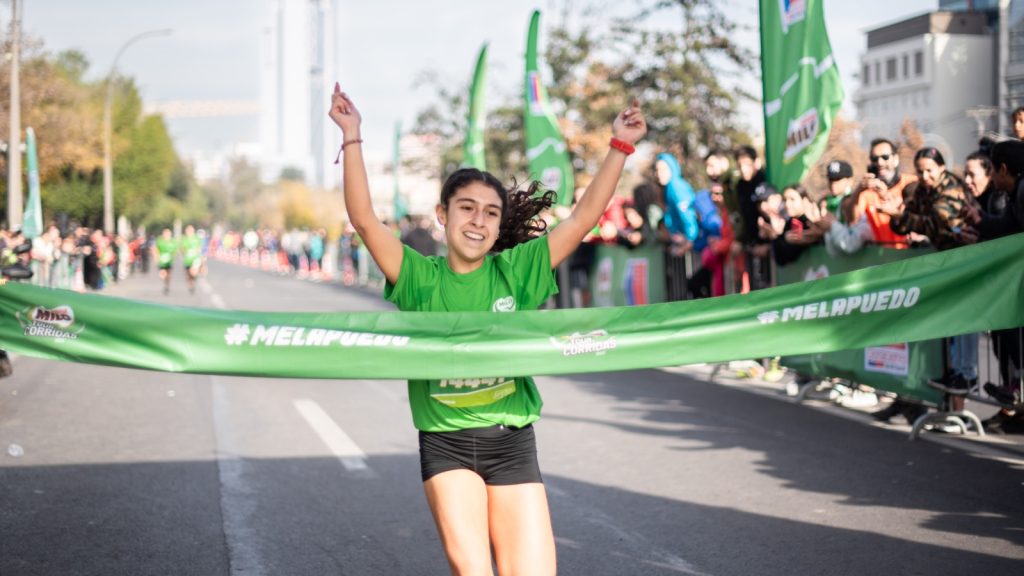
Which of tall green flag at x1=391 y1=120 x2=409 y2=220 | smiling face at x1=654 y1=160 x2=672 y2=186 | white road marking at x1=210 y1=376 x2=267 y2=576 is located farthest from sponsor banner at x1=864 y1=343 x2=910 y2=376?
tall green flag at x1=391 y1=120 x2=409 y2=220

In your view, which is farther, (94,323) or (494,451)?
(94,323)

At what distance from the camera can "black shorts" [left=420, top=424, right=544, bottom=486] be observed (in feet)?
13.3

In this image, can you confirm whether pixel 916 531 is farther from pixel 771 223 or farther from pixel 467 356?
pixel 771 223

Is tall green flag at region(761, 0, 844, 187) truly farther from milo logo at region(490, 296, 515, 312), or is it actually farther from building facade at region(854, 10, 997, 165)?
building facade at region(854, 10, 997, 165)

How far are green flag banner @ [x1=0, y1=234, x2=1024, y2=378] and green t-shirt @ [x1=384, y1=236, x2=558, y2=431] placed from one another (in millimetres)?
53

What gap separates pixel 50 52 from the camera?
42750mm

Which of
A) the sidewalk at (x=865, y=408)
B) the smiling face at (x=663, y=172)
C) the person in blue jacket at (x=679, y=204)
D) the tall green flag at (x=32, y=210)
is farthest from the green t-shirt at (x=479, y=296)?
the tall green flag at (x=32, y=210)

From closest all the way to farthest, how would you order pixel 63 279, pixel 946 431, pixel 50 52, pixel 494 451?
1. pixel 494 451
2. pixel 946 431
3. pixel 63 279
4. pixel 50 52

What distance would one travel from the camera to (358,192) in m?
4.11

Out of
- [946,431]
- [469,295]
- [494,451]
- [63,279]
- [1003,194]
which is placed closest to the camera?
[494,451]

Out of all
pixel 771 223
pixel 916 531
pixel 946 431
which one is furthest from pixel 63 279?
pixel 916 531

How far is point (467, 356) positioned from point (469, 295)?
22 centimetres

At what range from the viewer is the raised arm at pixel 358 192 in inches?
160

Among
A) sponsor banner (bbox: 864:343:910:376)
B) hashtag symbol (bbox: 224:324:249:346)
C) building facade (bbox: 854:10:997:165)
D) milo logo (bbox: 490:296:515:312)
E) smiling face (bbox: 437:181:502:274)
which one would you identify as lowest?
sponsor banner (bbox: 864:343:910:376)
